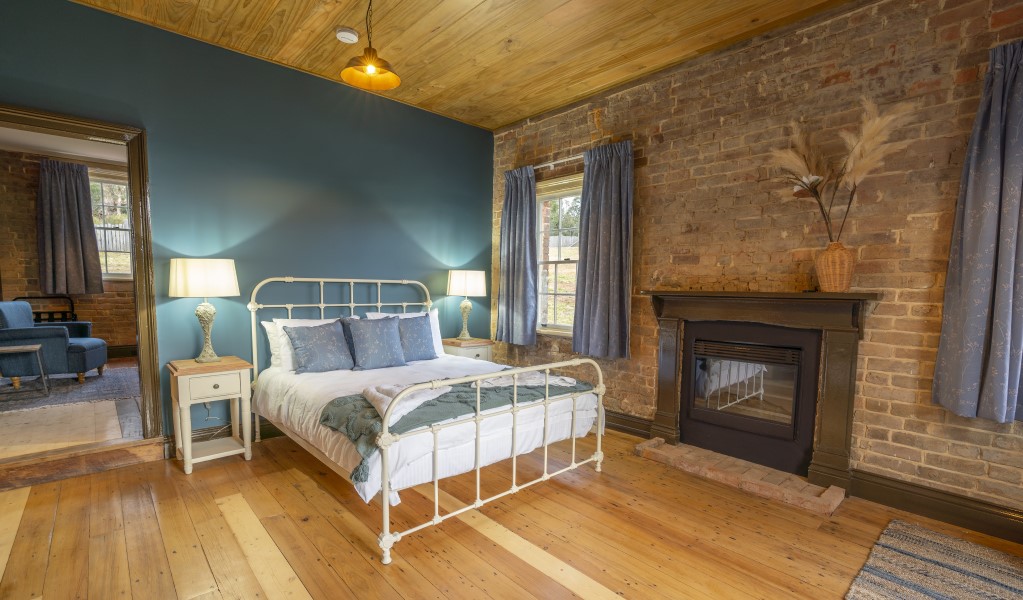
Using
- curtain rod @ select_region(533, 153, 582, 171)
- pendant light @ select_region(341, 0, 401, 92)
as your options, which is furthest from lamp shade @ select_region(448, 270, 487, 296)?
pendant light @ select_region(341, 0, 401, 92)

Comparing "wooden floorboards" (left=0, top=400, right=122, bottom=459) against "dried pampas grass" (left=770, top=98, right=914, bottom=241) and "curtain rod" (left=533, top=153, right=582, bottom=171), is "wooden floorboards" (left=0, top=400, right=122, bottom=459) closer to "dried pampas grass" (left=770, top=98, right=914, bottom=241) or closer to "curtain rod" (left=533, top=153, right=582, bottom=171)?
"curtain rod" (left=533, top=153, right=582, bottom=171)

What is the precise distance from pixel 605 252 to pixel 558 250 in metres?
0.87

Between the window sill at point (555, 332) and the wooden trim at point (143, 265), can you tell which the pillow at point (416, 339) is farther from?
the wooden trim at point (143, 265)

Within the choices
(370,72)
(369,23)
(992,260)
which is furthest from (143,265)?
(992,260)

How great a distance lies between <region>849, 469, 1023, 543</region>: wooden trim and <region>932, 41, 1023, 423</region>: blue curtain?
1.68ft

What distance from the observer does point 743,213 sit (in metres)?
3.22

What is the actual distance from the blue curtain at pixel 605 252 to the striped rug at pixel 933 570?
201cm

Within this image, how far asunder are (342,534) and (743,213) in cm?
319

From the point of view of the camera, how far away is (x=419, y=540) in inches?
88.1

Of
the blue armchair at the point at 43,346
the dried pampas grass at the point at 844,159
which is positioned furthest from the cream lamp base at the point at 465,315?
the blue armchair at the point at 43,346

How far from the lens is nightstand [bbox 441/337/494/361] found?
459 centimetres

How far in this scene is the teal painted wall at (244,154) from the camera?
2912 mm

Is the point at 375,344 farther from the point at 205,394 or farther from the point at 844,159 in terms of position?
the point at 844,159

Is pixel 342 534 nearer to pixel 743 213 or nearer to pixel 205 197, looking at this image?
pixel 205 197
